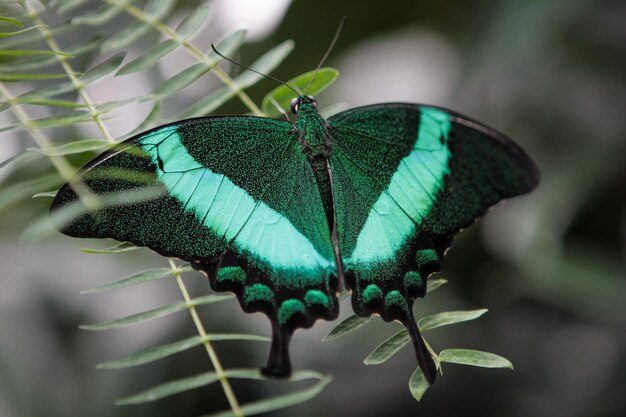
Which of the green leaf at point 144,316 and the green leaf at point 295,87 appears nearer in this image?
the green leaf at point 144,316

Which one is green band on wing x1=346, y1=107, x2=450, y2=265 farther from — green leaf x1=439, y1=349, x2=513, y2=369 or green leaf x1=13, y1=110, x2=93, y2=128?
green leaf x1=13, y1=110, x2=93, y2=128

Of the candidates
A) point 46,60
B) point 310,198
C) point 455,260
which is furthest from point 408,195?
point 455,260

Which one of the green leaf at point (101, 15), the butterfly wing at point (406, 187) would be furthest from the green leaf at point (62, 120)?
the butterfly wing at point (406, 187)

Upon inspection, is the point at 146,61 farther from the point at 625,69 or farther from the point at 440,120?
the point at 625,69

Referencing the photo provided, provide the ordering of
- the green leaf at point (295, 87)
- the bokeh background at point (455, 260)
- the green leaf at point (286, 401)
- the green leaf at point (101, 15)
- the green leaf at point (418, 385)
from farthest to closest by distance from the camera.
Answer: the bokeh background at point (455, 260) < the green leaf at point (295, 87) < the green leaf at point (101, 15) < the green leaf at point (418, 385) < the green leaf at point (286, 401)

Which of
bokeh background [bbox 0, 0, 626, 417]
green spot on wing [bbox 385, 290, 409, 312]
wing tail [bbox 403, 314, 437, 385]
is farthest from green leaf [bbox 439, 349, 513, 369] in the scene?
bokeh background [bbox 0, 0, 626, 417]

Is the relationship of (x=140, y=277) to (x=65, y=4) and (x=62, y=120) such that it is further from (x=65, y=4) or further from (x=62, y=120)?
(x=65, y=4)

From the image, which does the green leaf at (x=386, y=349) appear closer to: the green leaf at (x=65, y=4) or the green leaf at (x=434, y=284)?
the green leaf at (x=434, y=284)
